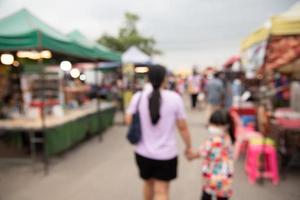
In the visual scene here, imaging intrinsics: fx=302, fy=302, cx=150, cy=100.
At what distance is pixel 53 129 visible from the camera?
19.9 ft

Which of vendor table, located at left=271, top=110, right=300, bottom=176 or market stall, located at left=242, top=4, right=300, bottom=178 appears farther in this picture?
vendor table, located at left=271, top=110, right=300, bottom=176

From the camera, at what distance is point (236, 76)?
1723 cm

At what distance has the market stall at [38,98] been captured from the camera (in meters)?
5.30

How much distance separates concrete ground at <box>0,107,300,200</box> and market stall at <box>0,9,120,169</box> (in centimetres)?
48

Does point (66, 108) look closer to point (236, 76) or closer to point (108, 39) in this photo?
point (236, 76)

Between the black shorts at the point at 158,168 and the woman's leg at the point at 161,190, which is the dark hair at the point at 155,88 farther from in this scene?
the woman's leg at the point at 161,190

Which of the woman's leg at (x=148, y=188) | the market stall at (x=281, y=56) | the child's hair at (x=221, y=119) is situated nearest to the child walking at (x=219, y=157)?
the child's hair at (x=221, y=119)

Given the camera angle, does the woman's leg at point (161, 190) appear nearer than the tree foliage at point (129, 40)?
Yes

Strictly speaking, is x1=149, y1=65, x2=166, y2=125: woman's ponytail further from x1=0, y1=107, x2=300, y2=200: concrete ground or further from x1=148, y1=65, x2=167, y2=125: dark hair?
x1=0, y1=107, x2=300, y2=200: concrete ground

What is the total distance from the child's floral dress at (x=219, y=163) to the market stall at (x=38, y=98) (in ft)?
11.5

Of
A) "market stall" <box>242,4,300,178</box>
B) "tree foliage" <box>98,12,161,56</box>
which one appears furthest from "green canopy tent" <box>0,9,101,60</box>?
"tree foliage" <box>98,12,161,56</box>

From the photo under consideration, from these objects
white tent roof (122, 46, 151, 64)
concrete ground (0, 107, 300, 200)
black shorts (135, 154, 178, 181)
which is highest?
white tent roof (122, 46, 151, 64)

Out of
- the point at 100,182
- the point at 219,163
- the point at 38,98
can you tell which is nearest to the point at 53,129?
the point at 38,98

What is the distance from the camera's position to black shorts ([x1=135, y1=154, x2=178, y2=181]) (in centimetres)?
303
